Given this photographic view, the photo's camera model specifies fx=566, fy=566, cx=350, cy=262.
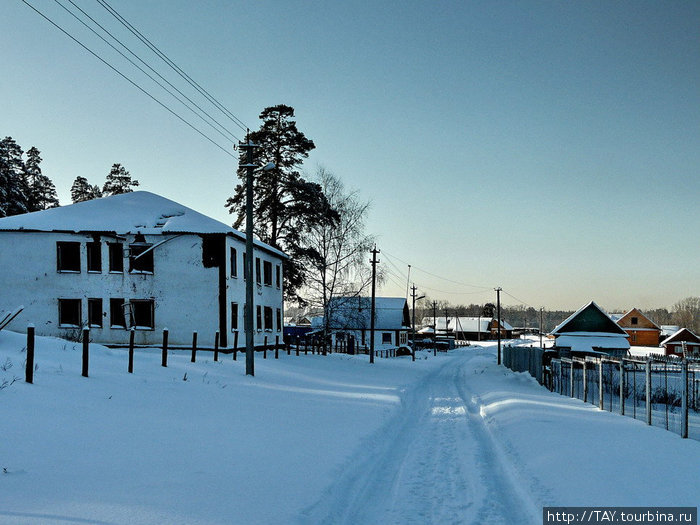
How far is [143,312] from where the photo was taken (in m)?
29.2

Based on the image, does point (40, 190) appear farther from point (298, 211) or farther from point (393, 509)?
point (393, 509)

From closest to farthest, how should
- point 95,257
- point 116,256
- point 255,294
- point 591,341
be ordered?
point 95,257
point 116,256
point 255,294
point 591,341

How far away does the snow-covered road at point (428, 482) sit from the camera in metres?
6.48

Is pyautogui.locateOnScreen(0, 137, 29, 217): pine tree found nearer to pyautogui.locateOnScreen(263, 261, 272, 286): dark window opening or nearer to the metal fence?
pyautogui.locateOnScreen(263, 261, 272, 286): dark window opening

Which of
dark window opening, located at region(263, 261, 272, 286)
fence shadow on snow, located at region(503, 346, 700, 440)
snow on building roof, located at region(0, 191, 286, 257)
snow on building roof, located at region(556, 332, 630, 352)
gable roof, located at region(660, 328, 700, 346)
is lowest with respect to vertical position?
gable roof, located at region(660, 328, 700, 346)

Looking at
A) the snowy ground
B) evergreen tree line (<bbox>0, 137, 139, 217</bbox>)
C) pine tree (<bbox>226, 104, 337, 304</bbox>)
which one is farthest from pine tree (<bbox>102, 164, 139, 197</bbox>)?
the snowy ground

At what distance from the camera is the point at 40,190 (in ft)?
203

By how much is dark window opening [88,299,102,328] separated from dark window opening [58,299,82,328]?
51 centimetres

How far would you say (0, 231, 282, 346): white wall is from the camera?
28.5m

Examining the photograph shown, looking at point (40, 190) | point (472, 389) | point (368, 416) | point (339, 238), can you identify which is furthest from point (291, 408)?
point (40, 190)

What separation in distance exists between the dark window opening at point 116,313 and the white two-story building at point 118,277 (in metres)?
0.05

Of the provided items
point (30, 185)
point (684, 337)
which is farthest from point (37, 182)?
point (684, 337)

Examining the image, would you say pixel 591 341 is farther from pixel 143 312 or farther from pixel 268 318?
pixel 143 312

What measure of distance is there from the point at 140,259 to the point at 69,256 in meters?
3.59
